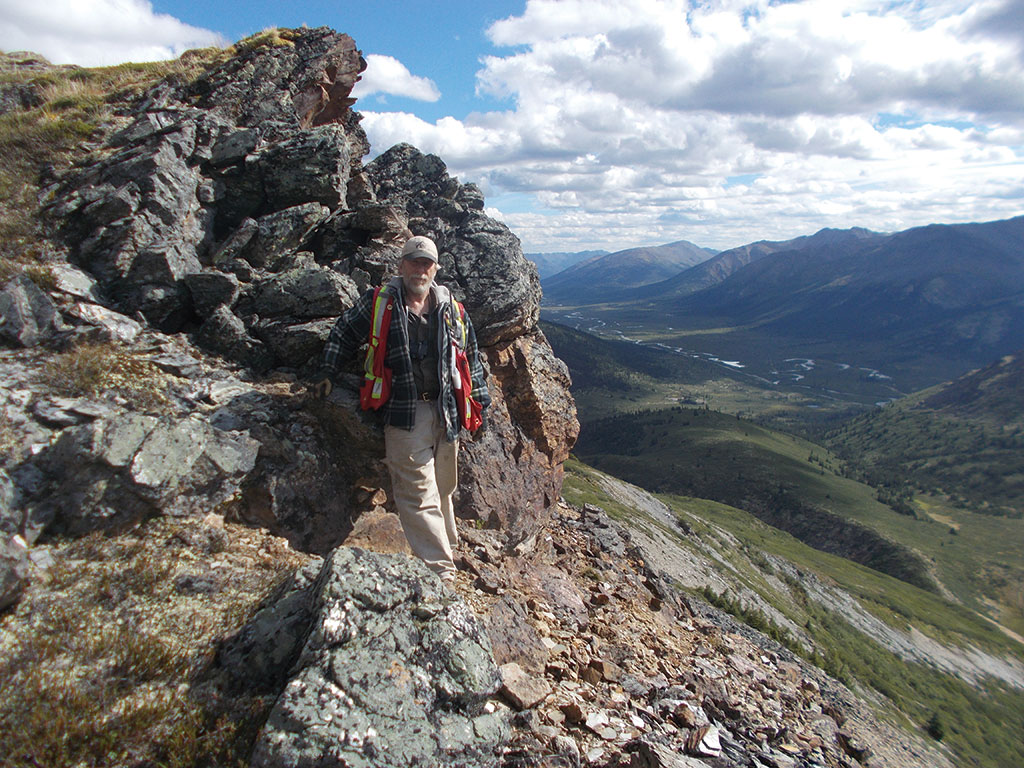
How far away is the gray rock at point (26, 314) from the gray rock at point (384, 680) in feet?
25.2

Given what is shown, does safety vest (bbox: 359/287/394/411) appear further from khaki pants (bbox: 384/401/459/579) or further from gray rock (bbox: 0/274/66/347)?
gray rock (bbox: 0/274/66/347)

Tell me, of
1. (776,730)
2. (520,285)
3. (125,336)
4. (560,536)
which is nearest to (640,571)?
(560,536)

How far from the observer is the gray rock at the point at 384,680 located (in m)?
5.35

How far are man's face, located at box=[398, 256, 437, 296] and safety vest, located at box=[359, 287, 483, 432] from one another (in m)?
0.43

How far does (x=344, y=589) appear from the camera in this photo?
6.74 m

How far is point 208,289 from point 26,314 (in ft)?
11.3

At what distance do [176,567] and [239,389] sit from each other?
4525 millimetres

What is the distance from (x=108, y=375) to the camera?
385 inches

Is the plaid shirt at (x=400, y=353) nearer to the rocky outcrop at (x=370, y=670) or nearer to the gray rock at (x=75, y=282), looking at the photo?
the rocky outcrop at (x=370, y=670)

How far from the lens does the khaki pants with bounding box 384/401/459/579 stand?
9.99 m

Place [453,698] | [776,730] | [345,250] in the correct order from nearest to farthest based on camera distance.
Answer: [453,698] → [776,730] → [345,250]

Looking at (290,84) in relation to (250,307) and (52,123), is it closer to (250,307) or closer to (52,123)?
(52,123)

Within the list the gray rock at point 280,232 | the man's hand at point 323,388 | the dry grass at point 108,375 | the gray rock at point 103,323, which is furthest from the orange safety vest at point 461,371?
the gray rock at point 280,232

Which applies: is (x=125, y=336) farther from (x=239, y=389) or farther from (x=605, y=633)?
(x=605, y=633)
